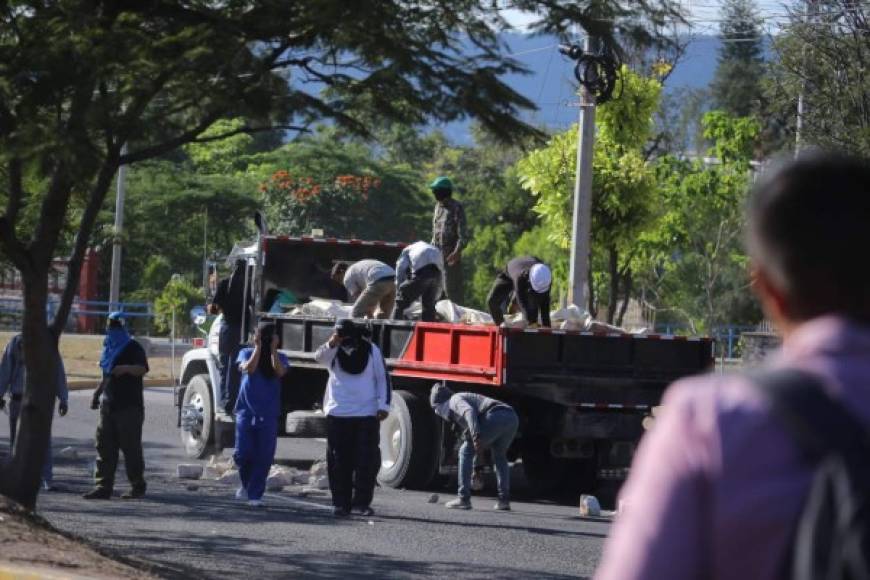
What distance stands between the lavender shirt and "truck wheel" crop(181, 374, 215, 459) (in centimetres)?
1471

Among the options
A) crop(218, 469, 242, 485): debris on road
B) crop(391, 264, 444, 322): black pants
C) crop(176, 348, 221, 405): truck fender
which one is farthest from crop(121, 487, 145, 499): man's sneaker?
crop(176, 348, 221, 405): truck fender

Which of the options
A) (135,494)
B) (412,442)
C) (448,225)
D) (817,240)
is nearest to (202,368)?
(448,225)

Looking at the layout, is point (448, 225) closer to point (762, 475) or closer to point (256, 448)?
point (256, 448)

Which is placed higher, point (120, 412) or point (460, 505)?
point (120, 412)

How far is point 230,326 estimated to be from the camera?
16328 mm

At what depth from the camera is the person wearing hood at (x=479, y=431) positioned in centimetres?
1283

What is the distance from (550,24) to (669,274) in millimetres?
33685

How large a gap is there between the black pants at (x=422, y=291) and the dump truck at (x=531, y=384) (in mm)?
379

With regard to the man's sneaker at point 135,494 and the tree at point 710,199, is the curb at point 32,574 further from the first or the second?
the tree at point 710,199

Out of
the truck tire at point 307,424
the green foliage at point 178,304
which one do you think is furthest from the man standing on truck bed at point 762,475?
the green foliage at point 178,304

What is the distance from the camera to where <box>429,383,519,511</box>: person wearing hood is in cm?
1283

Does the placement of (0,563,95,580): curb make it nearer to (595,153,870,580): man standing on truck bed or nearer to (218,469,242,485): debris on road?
(595,153,870,580): man standing on truck bed

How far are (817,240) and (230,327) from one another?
14.4 m

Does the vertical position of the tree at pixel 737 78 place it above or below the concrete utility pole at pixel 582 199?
above
